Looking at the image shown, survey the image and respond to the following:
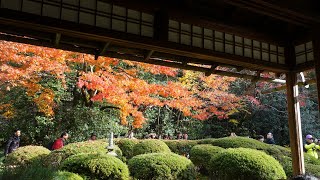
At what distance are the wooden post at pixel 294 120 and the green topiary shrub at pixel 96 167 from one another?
330cm

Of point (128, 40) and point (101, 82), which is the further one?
point (101, 82)

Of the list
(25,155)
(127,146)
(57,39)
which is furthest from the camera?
(127,146)

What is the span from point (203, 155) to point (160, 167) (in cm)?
269

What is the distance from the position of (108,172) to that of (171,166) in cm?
148

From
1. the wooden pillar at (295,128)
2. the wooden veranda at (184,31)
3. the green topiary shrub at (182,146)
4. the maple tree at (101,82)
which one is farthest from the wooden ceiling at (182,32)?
the green topiary shrub at (182,146)

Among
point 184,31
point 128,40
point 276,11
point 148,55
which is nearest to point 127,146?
point 148,55

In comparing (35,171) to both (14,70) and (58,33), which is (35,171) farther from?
(14,70)

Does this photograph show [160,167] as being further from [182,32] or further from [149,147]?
[182,32]

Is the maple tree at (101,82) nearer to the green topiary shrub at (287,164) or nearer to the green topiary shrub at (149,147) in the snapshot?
the green topiary shrub at (149,147)

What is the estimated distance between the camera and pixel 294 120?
475cm

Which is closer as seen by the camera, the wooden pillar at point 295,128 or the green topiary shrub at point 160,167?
the wooden pillar at point 295,128

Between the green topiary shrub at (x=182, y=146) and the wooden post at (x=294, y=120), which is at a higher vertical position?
the wooden post at (x=294, y=120)

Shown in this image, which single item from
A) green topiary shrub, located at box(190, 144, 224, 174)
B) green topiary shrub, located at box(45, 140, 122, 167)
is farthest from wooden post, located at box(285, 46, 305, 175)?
green topiary shrub, located at box(45, 140, 122, 167)

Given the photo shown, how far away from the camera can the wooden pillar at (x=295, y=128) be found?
464 cm
